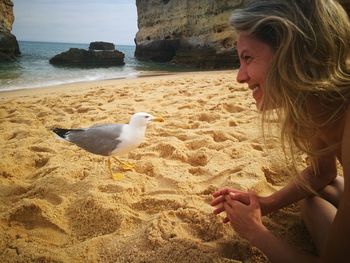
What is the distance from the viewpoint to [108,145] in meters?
2.50

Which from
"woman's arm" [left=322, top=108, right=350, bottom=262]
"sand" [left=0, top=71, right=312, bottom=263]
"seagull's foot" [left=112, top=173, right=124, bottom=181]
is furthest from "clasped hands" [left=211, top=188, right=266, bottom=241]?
"seagull's foot" [left=112, top=173, right=124, bottom=181]

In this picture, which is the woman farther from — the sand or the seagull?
the seagull

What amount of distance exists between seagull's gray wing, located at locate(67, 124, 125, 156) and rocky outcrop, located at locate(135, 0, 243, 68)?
56.5 feet

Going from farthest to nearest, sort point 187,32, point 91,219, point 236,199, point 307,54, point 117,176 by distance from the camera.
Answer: point 187,32
point 117,176
point 91,219
point 236,199
point 307,54

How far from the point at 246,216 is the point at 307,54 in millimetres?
778

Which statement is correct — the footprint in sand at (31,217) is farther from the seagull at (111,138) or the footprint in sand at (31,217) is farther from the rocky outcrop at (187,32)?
the rocky outcrop at (187,32)

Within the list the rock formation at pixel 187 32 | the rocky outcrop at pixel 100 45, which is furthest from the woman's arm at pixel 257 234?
the rocky outcrop at pixel 100 45

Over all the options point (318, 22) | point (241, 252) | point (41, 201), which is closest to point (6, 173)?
point (41, 201)

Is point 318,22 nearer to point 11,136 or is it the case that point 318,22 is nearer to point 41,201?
point 41,201

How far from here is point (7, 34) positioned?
22.8 metres

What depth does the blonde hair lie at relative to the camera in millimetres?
1165

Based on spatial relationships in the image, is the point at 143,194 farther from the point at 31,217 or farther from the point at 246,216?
the point at 246,216

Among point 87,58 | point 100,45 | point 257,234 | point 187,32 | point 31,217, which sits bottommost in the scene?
point 31,217

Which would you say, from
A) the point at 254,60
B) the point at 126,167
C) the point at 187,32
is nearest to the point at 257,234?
the point at 254,60
